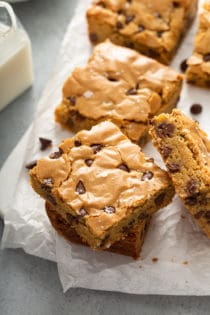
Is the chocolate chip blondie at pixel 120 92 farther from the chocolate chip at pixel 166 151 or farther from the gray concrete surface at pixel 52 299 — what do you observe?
the gray concrete surface at pixel 52 299

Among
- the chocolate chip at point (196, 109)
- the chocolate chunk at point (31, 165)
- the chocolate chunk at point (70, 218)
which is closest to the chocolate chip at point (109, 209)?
the chocolate chunk at point (70, 218)

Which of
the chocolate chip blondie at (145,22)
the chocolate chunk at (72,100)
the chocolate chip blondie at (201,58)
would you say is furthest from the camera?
the chocolate chip blondie at (145,22)

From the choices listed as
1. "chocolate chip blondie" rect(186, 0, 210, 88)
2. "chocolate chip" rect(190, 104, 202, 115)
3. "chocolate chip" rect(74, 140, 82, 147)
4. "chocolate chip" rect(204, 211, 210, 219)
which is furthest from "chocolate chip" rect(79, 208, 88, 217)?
"chocolate chip blondie" rect(186, 0, 210, 88)

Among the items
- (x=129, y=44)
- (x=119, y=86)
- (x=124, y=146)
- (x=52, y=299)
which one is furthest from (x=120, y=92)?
(x=52, y=299)

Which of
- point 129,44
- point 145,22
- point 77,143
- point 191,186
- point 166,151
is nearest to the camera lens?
point 191,186

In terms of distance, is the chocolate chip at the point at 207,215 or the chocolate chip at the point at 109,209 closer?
the chocolate chip at the point at 109,209

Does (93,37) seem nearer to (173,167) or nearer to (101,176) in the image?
(101,176)

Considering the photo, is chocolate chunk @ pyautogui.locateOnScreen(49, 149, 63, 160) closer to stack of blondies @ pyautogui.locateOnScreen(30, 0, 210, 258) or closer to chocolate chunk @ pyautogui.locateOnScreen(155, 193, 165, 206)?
stack of blondies @ pyautogui.locateOnScreen(30, 0, 210, 258)
